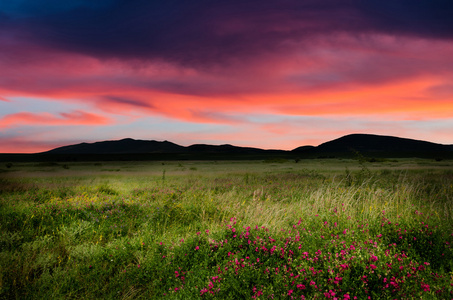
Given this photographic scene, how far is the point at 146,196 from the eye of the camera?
13.5 meters

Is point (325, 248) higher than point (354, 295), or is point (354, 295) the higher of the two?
point (325, 248)

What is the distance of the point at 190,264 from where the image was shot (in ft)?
18.5

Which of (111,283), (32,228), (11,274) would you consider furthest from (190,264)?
(32,228)

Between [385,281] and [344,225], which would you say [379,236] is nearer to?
[344,225]

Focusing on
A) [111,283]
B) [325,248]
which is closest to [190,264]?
[111,283]

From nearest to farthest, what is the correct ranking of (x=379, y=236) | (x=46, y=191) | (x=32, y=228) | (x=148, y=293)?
1. (x=148, y=293)
2. (x=379, y=236)
3. (x=32, y=228)
4. (x=46, y=191)

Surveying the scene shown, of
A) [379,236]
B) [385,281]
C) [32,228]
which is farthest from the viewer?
[32,228]

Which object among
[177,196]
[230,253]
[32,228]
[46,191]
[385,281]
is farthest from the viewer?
[46,191]

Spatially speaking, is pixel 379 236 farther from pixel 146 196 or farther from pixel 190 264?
pixel 146 196

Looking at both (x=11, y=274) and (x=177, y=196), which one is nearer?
(x=11, y=274)

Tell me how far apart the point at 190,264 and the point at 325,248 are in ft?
8.56

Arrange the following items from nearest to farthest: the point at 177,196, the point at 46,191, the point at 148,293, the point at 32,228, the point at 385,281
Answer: the point at 385,281, the point at 148,293, the point at 32,228, the point at 177,196, the point at 46,191

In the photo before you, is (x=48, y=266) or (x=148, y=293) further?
(x=48, y=266)

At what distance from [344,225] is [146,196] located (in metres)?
9.39
